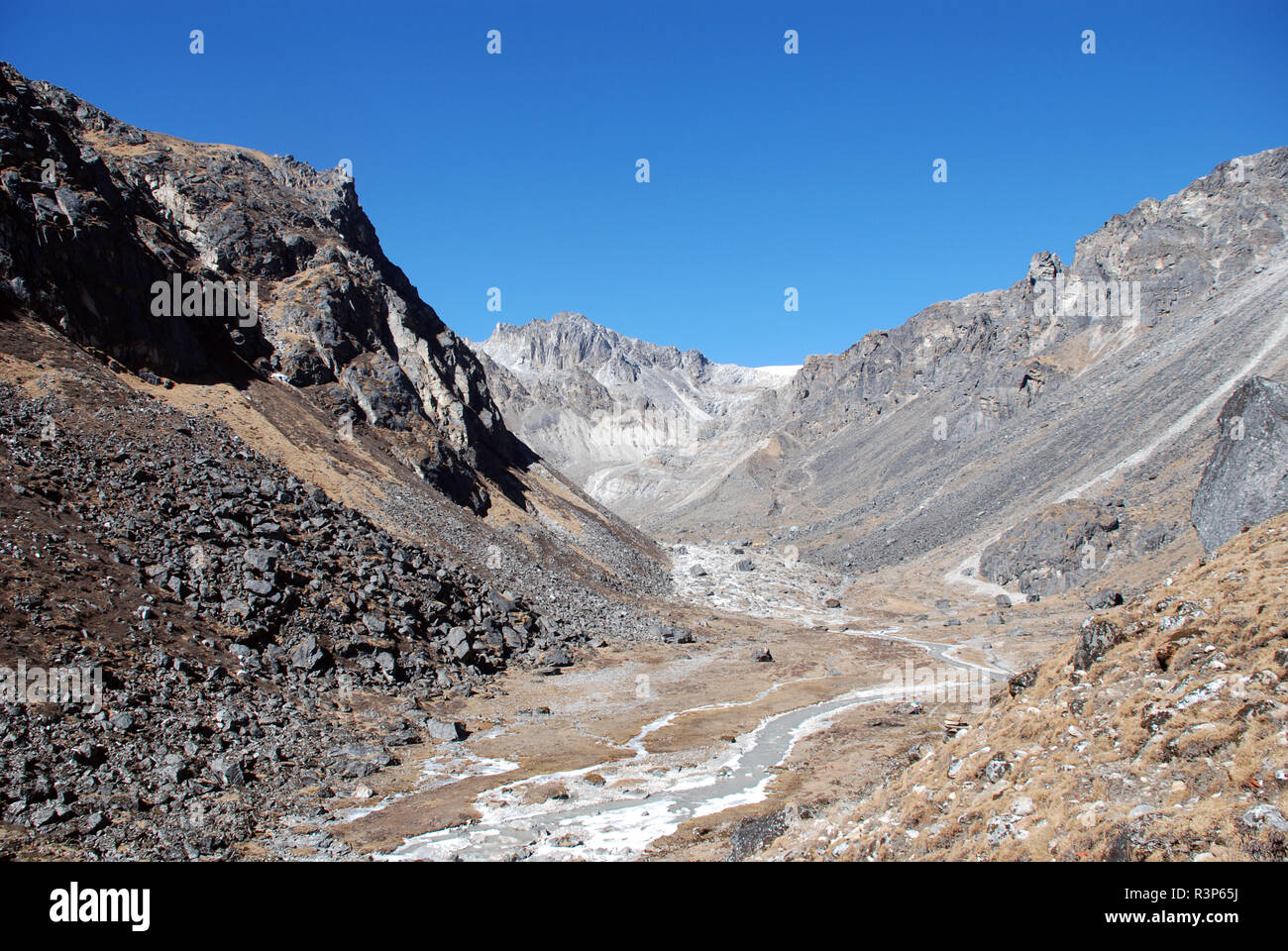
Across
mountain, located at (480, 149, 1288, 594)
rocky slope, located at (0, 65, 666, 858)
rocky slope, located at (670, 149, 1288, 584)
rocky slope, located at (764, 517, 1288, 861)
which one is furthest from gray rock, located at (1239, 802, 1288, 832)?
rocky slope, located at (670, 149, 1288, 584)

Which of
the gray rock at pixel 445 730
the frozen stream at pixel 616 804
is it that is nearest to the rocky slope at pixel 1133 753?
the frozen stream at pixel 616 804

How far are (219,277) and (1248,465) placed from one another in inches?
3461

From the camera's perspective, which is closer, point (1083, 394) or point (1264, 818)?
point (1264, 818)

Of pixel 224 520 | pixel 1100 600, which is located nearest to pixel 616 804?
pixel 224 520

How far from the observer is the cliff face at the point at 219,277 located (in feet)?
169

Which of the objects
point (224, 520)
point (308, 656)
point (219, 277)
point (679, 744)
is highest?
point (219, 277)

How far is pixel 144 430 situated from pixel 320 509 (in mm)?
11457

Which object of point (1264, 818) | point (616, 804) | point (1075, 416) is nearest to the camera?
point (1264, 818)

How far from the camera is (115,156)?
7469cm

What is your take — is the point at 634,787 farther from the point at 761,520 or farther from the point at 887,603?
the point at 761,520

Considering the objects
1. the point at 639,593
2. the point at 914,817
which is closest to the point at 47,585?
the point at 914,817

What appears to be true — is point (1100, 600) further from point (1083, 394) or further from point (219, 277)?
point (219, 277)

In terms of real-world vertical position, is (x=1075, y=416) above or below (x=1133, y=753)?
above

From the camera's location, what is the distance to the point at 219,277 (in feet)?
228
